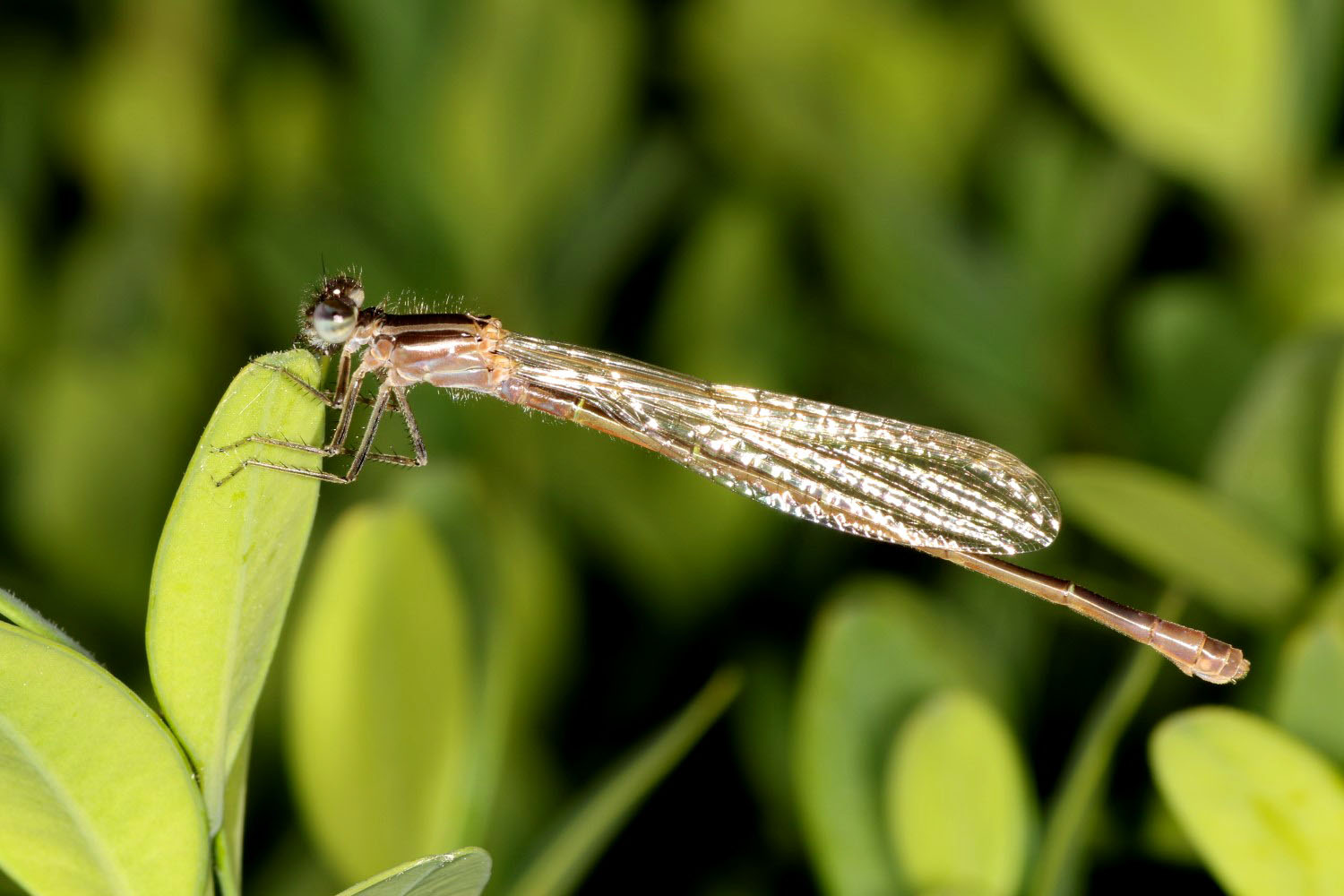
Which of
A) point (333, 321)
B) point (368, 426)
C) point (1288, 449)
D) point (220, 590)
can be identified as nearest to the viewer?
point (220, 590)

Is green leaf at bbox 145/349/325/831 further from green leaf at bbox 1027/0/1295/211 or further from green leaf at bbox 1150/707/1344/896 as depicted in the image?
green leaf at bbox 1027/0/1295/211

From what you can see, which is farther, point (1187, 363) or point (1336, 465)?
point (1187, 363)

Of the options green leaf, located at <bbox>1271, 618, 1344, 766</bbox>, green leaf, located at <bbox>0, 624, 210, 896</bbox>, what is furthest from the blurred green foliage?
green leaf, located at <bbox>0, 624, 210, 896</bbox>

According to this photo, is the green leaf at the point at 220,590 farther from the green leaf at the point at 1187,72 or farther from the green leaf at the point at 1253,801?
the green leaf at the point at 1187,72

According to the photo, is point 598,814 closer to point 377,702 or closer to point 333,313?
point 377,702

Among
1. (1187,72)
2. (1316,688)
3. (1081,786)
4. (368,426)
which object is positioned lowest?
(368,426)

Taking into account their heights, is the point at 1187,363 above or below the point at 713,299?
above

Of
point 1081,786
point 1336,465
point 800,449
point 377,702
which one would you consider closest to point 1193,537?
point 1336,465

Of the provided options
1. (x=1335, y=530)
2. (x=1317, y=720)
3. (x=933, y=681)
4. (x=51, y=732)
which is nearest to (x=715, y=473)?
(x=933, y=681)
